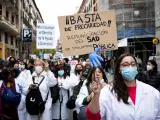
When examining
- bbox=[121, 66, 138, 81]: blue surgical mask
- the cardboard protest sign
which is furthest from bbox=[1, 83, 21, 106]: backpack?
bbox=[121, 66, 138, 81]: blue surgical mask

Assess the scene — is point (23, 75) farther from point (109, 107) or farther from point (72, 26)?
point (109, 107)

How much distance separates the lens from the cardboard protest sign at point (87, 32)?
5.45 meters

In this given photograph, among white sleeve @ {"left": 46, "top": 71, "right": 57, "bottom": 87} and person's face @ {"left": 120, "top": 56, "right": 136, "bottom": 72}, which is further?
white sleeve @ {"left": 46, "top": 71, "right": 57, "bottom": 87}

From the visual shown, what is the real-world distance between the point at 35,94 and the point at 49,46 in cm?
388

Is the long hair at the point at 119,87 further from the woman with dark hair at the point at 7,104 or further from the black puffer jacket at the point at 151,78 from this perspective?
the black puffer jacket at the point at 151,78

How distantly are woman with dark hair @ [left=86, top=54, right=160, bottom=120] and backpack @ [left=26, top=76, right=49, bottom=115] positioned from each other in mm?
2935

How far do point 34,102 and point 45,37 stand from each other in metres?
4.16

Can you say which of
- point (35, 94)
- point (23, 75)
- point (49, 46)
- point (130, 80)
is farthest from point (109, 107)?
point (49, 46)

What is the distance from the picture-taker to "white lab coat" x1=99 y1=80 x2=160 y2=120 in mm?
2912

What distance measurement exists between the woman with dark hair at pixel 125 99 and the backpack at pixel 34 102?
9.63ft

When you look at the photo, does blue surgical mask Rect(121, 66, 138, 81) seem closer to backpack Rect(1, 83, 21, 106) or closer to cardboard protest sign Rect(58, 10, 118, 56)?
cardboard protest sign Rect(58, 10, 118, 56)

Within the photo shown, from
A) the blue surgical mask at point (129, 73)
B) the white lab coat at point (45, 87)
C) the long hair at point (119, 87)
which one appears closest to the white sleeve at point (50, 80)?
the white lab coat at point (45, 87)

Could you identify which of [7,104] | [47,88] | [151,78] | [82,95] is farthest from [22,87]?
[151,78]

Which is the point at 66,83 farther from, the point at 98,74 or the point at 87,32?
the point at 98,74
